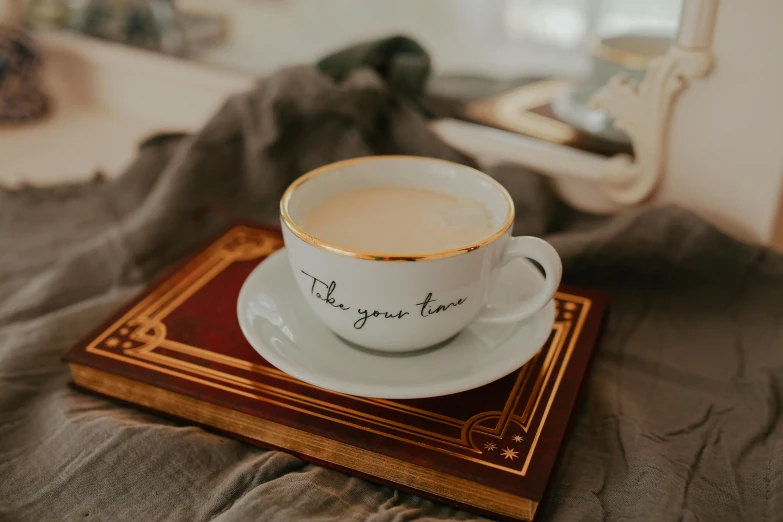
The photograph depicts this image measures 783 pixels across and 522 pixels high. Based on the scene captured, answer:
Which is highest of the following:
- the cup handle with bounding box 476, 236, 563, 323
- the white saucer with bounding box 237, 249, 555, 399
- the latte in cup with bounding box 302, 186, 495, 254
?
the latte in cup with bounding box 302, 186, 495, 254

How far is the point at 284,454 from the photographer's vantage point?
398 mm

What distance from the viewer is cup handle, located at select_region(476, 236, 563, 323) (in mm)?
397

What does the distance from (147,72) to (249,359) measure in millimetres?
553

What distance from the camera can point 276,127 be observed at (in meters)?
0.64

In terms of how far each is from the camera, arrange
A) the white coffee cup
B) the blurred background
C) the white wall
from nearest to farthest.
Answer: the white coffee cup
the white wall
the blurred background

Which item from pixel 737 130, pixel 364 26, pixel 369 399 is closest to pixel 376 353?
pixel 369 399

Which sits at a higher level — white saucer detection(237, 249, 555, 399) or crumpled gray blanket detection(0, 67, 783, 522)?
white saucer detection(237, 249, 555, 399)

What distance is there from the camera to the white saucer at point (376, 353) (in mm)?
380

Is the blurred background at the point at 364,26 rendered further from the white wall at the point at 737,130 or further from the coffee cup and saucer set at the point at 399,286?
the coffee cup and saucer set at the point at 399,286

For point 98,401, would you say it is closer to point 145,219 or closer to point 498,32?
point 145,219

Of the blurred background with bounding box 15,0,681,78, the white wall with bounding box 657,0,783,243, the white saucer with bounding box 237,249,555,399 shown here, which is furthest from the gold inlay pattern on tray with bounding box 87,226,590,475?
the blurred background with bounding box 15,0,681,78

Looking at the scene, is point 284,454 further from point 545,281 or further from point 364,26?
point 364,26

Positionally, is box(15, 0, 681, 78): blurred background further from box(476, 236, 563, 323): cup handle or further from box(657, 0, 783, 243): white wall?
box(476, 236, 563, 323): cup handle

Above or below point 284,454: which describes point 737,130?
above
